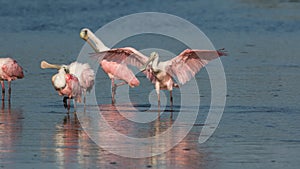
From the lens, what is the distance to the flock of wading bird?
50.6ft

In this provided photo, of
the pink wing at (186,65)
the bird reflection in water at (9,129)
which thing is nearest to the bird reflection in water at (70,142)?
the bird reflection in water at (9,129)

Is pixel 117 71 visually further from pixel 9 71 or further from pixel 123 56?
pixel 9 71

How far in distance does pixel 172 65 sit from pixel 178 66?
11 centimetres

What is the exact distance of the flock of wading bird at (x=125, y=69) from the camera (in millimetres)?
15419

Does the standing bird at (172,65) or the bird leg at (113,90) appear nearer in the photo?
the bird leg at (113,90)

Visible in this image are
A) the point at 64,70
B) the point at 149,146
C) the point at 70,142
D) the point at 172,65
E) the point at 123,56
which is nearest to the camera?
the point at 149,146

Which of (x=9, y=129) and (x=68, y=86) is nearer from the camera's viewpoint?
(x=9, y=129)

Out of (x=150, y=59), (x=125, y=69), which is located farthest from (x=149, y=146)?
(x=125, y=69)

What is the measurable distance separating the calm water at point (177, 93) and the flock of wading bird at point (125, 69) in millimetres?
355

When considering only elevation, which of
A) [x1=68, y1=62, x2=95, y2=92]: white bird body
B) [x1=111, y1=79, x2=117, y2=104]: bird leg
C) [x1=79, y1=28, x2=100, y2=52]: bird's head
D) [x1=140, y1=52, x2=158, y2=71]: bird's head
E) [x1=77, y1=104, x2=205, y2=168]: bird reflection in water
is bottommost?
[x1=77, y1=104, x2=205, y2=168]: bird reflection in water

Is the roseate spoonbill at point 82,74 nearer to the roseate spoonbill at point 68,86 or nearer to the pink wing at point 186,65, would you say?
the roseate spoonbill at point 68,86

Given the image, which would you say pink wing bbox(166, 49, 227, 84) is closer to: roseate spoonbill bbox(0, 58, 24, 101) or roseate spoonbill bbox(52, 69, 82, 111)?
roseate spoonbill bbox(52, 69, 82, 111)

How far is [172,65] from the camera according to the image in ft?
54.6

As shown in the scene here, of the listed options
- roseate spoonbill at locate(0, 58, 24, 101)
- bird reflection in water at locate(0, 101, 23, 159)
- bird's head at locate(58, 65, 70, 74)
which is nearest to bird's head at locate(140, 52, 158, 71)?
bird's head at locate(58, 65, 70, 74)
